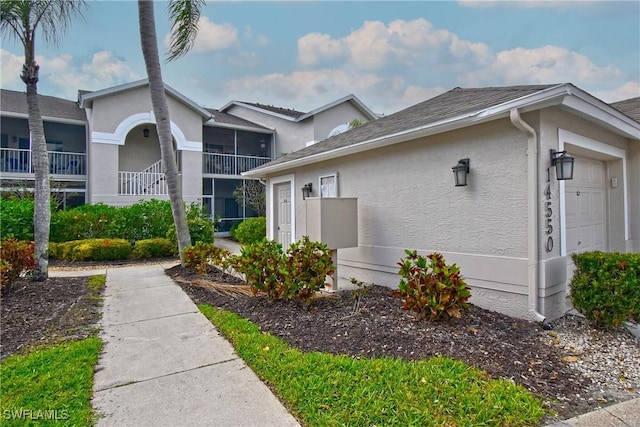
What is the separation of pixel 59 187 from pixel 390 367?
1788 centimetres

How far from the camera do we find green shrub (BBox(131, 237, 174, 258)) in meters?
11.2

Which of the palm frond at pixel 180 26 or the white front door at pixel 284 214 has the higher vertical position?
the palm frond at pixel 180 26

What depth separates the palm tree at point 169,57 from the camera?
7727 millimetres

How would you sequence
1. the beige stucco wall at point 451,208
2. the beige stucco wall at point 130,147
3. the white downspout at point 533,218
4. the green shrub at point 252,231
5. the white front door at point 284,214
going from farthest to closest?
the beige stucco wall at point 130,147 → the green shrub at point 252,231 → the white front door at point 284,214 → the beige stucco wall at point 451,208 → the white downspout at point 533,218

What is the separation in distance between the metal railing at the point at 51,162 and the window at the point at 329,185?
1460 cm

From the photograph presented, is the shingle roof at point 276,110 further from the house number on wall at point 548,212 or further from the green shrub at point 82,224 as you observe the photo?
the house number on wall at point 548,212

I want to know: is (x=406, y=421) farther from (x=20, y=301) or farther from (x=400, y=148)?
(x=20, y=301)

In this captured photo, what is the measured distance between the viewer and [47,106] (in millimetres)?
16984

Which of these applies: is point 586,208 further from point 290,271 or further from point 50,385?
point 50,385

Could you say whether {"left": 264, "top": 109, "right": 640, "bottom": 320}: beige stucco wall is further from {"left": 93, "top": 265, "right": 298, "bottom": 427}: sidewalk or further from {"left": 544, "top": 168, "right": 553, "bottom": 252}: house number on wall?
{"left": 93, "top": 265, "right": 298, "bottom": 427}: sidewalk

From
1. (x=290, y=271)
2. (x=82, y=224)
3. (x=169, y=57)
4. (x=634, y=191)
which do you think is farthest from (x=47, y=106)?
(x=634, y=191)

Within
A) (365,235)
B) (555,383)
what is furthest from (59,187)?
(555,383)

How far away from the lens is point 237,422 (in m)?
2.59

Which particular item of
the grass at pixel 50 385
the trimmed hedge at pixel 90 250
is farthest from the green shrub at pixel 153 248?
the grass at pixel 50 385
